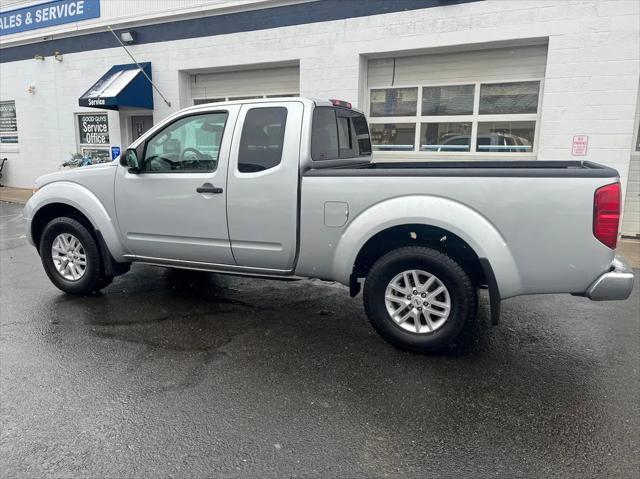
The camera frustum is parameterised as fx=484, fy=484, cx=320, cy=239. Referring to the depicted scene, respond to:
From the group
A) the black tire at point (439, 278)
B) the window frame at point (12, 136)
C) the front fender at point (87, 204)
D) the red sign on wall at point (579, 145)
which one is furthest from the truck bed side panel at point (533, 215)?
the window frame at point (12, 136)

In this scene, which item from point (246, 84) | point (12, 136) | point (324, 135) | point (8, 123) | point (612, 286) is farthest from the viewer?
point (8, 123)

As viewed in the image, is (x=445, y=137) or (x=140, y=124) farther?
(x=140, y=124)

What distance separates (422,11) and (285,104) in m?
5.87

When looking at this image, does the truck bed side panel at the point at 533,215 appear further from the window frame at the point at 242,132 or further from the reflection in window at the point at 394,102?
the reflection in window at the point at 394,102

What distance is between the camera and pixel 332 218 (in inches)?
156

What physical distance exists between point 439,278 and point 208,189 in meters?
2.16

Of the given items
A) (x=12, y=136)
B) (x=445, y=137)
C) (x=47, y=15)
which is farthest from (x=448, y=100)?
(x=12, y=136)

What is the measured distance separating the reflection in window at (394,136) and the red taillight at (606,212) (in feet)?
22.0

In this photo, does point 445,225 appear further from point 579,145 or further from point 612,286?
point 579,145

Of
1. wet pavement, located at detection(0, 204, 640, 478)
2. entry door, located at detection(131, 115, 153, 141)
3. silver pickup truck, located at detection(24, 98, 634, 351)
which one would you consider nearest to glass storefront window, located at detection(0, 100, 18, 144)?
entry door, located at detection(131, 115, 153, 141)

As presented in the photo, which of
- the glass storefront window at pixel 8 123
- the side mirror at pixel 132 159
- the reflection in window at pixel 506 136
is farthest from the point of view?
the glass storefront window at pixel 8 123

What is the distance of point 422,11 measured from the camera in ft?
29.1

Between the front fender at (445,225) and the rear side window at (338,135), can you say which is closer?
the front fender at (445,225)

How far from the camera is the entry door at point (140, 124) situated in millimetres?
12922
